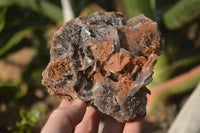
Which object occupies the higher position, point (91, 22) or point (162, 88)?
point (91, 22)

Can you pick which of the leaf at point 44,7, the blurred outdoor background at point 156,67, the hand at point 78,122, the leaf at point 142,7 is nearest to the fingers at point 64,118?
the hand at point 78,122

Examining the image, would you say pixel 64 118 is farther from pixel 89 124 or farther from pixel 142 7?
pixel 142 7

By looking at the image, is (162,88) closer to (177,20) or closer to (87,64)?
(177,20)

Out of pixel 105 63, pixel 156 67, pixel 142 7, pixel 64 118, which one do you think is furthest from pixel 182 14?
pixel 64 118

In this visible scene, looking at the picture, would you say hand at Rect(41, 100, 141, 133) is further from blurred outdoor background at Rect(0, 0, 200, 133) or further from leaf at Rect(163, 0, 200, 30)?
leaf at Rect(163, 0, 200, 30)

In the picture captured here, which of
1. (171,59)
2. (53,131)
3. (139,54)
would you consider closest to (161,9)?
(171,59)

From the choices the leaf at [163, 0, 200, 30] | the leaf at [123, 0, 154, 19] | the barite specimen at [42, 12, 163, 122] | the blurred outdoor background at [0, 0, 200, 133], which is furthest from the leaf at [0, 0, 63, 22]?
the barite specimen at [42, 12, 163, 122]

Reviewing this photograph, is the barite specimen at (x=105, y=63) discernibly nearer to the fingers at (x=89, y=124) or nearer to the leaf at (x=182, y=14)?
the fingers at (x=89, y=124)
